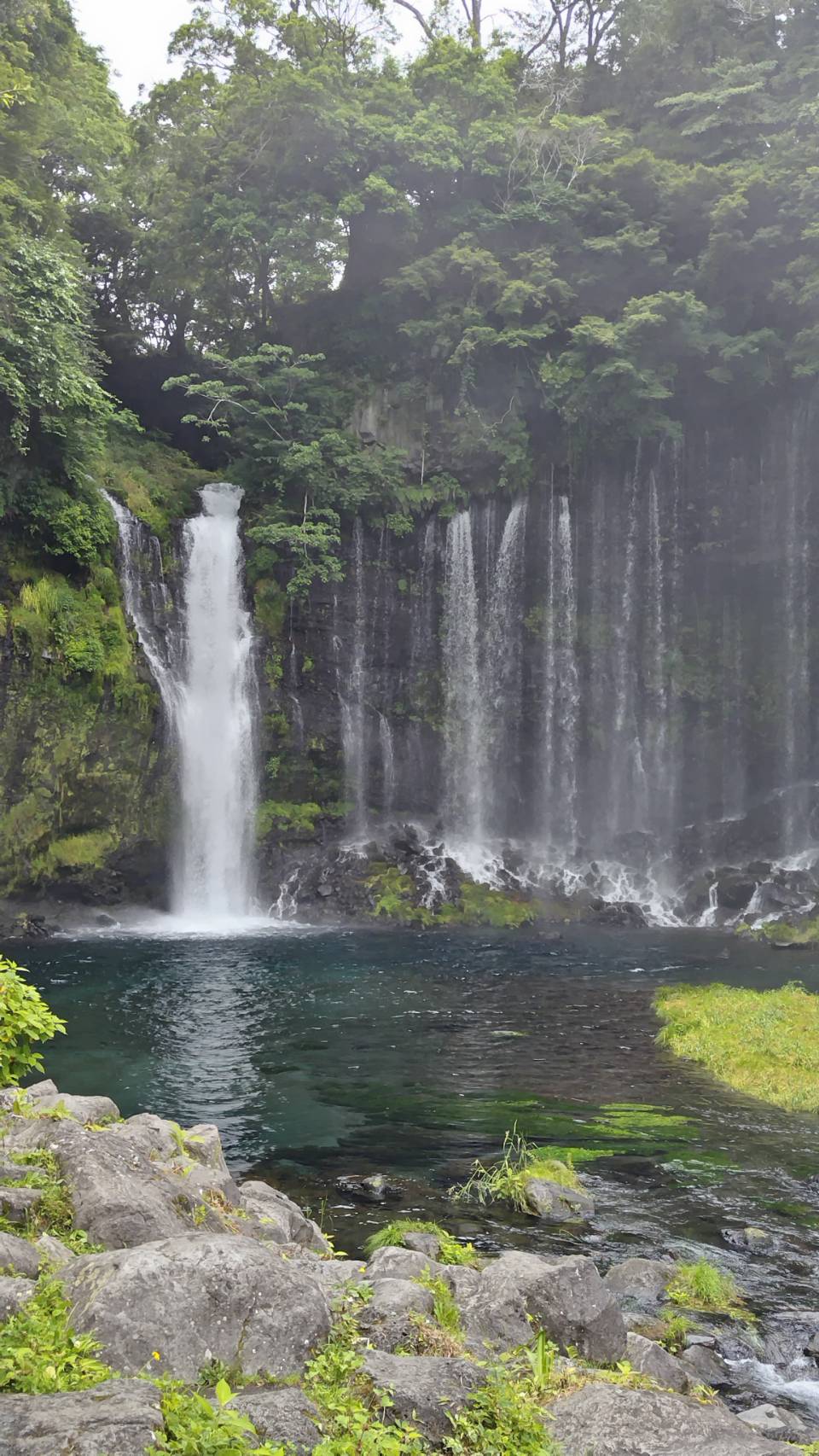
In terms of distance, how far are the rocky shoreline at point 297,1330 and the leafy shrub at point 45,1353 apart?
6 cm

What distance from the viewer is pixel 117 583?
91.9 ft

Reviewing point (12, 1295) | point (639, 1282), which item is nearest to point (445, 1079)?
point (639, 1282)

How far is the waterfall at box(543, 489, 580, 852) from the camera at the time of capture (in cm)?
3328

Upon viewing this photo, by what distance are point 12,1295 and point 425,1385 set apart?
187 centimetres

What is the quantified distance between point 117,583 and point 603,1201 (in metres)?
22.6

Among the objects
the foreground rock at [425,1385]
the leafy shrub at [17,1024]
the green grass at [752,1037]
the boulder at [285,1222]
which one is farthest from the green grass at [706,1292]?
the green grass at [752,1037]

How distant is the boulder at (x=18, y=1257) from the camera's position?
486 cm

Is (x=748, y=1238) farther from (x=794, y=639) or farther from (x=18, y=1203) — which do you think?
(x=794, y=639)

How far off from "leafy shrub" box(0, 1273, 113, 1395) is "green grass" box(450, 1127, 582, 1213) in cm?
579

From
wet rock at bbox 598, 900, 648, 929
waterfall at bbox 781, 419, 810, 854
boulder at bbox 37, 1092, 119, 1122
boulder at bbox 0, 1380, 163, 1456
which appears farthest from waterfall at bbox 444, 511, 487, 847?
boulder at bbox 0, 1380, 163, 1456

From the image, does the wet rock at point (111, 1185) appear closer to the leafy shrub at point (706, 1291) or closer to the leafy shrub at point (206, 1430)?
the leafy shrub at point (206, 1430)

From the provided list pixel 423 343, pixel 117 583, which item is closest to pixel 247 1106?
pixel 117 583

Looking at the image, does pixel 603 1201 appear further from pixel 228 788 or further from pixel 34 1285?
pixel 228 788

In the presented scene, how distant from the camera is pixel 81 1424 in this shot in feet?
11.4
